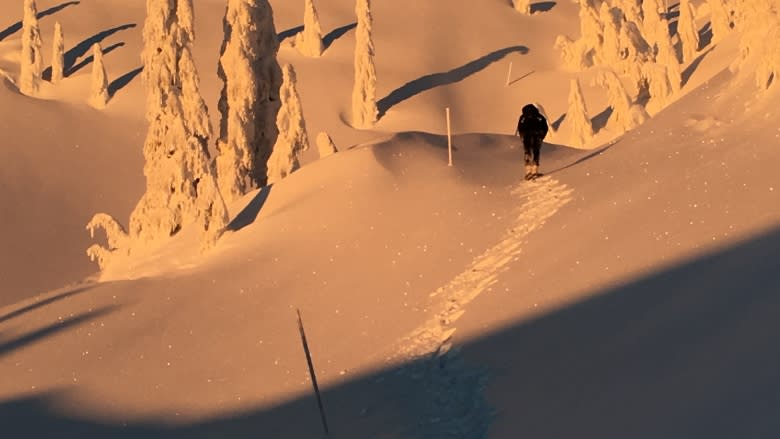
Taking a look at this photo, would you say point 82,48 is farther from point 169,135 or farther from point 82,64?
point 169,135

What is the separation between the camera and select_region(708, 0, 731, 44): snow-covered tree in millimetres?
72875

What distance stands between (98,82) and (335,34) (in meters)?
18.2

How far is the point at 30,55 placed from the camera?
7662 cm

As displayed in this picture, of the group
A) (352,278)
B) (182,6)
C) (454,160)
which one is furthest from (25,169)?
(352,278)

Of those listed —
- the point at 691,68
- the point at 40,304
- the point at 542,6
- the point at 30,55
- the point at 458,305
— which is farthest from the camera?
the point at 542,6

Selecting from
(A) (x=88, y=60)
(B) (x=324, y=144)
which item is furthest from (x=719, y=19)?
(A) (x=88, y=60)

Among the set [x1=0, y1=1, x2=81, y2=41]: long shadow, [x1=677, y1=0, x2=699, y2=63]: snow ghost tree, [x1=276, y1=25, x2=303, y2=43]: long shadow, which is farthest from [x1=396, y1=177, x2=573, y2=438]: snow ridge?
[x1=0, y1=1, x2=81, y2=41]: long shadow

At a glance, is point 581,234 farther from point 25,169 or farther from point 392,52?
point 392,52

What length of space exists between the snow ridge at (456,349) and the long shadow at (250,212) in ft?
17.1

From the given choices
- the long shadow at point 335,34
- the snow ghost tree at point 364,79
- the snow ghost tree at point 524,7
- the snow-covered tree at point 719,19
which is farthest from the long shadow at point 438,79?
the snow-covered tree at point 719,19

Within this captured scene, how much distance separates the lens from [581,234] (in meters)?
18.1

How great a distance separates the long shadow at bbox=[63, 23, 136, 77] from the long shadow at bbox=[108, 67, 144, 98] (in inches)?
116

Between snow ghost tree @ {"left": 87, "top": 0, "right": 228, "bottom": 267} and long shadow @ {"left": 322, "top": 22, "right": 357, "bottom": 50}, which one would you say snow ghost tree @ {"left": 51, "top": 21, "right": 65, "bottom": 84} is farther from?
snow ghost tree @ {"left": 87, "top": 0, "right": 228, "bottom": 267}

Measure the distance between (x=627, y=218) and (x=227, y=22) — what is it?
28.2 metres
